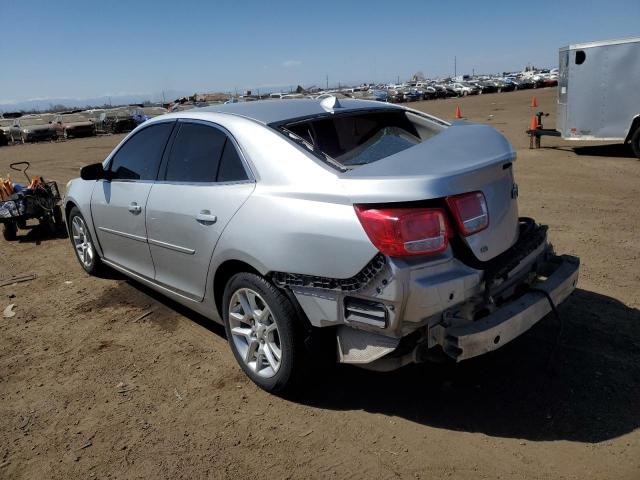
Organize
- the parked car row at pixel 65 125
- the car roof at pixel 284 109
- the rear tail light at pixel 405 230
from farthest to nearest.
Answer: the parked car row at pixel 65 125 < the car roof at pixel 284 109 < the rear tail light at pixel 405 230

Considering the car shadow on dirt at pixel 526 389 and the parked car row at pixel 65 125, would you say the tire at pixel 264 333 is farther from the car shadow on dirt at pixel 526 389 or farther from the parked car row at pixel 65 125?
the parked car row at pixel 65 125

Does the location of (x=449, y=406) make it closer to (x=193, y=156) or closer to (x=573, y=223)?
(x=193, y=156)

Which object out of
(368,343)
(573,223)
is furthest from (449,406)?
(573,223)

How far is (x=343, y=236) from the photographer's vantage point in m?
2.71

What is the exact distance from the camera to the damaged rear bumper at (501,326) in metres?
2.68

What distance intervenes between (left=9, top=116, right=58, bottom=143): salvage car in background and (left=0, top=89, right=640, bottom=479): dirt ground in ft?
94.4

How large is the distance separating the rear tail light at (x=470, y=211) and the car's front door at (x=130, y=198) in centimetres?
247

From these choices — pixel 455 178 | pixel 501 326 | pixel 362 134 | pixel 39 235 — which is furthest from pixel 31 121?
pixel 501 326

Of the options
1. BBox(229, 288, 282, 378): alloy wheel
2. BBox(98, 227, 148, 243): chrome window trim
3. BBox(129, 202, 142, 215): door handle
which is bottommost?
BBox(229, 288, 282, 378): alloy wheel

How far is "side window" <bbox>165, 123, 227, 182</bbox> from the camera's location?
12.0 feet

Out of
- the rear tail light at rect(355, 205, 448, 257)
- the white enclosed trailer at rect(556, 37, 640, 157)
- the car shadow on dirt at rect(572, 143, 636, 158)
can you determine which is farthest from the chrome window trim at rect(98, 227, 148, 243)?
the car shadow on dirt at rect(572, 143, 636, 158)

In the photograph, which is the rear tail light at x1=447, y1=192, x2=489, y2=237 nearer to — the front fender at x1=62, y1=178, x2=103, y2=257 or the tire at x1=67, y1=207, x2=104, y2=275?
the front fender at x1=62, y1=178, x2=103, y2=257

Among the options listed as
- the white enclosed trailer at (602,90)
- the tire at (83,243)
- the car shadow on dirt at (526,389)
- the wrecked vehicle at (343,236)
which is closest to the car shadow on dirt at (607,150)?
the white enclosed trailer at (602,90)

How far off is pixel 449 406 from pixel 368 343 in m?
0.75
